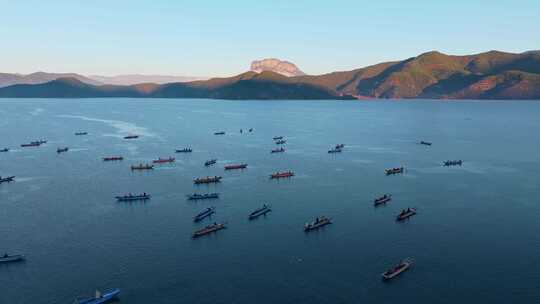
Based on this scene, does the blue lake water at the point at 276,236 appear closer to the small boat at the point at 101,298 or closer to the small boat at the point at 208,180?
the small boat at the point at 208,180

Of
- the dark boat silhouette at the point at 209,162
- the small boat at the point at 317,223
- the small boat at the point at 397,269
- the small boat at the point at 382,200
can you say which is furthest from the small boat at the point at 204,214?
the dark boat silhouette at the point at 209,162

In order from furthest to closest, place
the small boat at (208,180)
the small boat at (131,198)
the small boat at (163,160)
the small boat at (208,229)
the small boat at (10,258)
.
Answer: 1. the small boat at (163,160)
2. the small boat at (208,180)
3. the small boat at (131,198)
4. the small boat at (208,229)
5. the small boat at (10,258)

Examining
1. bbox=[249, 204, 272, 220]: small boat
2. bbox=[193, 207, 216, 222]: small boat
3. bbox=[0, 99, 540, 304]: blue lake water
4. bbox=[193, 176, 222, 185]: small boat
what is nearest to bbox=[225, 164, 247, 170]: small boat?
bbox=[0, 99, 540, 304]: blue lake water

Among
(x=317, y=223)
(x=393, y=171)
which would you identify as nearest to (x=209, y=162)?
(x=393, y=171)

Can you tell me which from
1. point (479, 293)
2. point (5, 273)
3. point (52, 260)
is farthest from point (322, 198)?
point (5, 273)

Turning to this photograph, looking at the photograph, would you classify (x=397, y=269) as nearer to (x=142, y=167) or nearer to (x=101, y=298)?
(x=101, y=298)

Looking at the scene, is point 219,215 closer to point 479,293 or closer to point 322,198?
point 322,198

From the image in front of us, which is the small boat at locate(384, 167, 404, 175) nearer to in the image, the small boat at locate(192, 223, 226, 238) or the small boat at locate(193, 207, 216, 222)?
the small boat at locate(193, 207, 216, 222)
